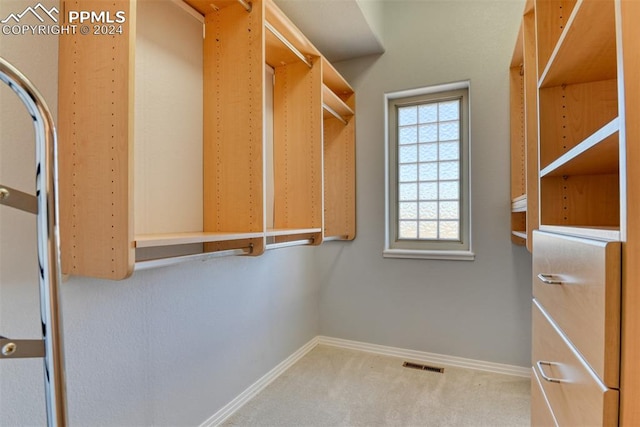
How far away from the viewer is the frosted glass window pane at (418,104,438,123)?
2.75m

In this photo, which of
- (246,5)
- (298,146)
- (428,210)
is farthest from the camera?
(428,210)

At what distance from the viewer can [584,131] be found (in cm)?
127

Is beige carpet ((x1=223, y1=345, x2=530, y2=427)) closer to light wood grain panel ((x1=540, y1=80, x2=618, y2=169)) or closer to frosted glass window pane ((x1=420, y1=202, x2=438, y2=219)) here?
frosted glass window pane ((x1=420, y1=202, x2=438, y2=219))

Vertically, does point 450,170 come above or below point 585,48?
below

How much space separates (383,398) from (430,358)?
701mm

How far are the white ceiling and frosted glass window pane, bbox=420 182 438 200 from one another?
3.81 ft

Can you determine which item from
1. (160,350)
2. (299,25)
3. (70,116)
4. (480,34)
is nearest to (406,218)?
(480,34)

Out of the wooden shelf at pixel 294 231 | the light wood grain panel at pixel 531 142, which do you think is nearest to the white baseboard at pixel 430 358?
the wooden shelf at pixel 294 231

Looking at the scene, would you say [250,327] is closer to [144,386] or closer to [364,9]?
[144,386]

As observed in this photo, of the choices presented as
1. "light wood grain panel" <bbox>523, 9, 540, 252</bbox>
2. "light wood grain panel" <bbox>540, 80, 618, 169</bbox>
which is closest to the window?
"light wood grain panel" <bbox>523, 9, 540, 252</bbox>

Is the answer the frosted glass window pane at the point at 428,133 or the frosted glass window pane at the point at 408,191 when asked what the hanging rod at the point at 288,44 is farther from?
the frosted glass window pane at the point at 408,191

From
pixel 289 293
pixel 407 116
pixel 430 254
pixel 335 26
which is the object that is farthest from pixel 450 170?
pixel 289 293

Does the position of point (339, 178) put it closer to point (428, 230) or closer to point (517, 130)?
point (428, 230)

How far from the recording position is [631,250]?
2.05 feet
